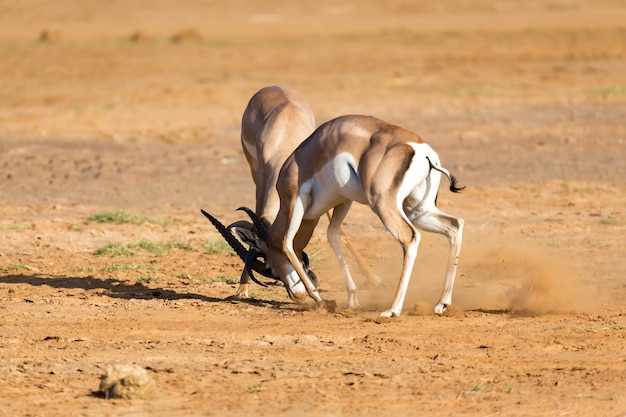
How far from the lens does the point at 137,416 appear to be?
22.4 feet

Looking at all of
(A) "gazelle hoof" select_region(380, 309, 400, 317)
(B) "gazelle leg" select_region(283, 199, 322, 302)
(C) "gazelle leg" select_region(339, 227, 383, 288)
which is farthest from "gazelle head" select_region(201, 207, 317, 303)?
(C) "gazelle leg" select_region(339, 227, 383, 288)

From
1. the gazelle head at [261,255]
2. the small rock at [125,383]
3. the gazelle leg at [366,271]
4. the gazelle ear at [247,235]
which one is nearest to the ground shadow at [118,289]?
the gazelle head at [261,255]

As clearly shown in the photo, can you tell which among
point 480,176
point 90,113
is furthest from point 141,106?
point 480,176

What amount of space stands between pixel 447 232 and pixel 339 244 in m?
1.04

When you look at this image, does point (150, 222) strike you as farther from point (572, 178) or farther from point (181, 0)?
point (181, 0)

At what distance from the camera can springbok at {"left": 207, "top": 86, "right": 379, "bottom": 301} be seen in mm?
10453

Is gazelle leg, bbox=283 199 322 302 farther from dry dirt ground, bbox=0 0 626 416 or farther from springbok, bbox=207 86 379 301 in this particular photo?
springbok, bbox=207 86 379 301

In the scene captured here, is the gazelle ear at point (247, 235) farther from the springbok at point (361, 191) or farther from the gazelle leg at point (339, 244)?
the gazelle leg at point (339, 244)

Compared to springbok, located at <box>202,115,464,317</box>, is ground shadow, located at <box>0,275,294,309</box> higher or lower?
lower

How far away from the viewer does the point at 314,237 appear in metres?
13.2

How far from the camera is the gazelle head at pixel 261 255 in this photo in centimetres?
1006

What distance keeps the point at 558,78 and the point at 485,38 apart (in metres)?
7.22

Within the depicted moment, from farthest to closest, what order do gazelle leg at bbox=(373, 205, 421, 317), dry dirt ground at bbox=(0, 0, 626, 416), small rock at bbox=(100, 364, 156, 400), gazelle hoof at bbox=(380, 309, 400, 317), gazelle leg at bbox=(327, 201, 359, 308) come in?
gazelle leg at bbox=(327, 201, 359, 308), gazelle hoof at bbox=(380, 309, 400, 317), gazelle leg at bbox=(373, 205, 421, 317), dry dirt ground at bbox=(0, 0, 626, 416), small rock at bbox=(100, 364, 156, 400)

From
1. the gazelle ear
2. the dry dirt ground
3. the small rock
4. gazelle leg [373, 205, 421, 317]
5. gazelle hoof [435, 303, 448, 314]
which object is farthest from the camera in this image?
the gazelle ear
